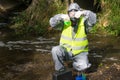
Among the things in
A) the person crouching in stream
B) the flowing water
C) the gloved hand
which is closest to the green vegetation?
the flowing water

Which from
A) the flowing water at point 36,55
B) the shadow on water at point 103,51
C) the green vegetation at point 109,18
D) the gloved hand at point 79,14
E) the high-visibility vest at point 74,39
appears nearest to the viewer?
the gloved hand at point 79,14

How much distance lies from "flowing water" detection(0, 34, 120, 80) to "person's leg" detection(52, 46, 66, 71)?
0.75 metres

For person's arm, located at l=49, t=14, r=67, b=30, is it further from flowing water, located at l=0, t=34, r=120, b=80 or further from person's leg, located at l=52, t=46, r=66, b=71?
flowing water, located at l=0, t=34, r=120, b=80

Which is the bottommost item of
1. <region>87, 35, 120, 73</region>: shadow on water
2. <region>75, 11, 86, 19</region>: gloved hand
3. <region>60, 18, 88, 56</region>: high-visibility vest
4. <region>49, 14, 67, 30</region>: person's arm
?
<region>87, 35, 120, 73</region>: shadow on water

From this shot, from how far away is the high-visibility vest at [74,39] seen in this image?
6.25 metres

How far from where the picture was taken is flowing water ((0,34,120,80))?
23.9ft

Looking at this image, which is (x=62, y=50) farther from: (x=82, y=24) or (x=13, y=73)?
(x=13, y=73)

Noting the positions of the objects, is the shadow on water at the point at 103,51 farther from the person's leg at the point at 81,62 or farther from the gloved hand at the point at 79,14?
the gloved hand at the point at 79,14

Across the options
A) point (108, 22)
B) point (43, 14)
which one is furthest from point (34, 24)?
point (108, 22)

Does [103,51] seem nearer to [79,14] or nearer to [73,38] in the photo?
[73,38]

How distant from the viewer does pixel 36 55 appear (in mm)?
8656

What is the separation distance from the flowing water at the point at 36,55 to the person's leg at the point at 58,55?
748 millimetres

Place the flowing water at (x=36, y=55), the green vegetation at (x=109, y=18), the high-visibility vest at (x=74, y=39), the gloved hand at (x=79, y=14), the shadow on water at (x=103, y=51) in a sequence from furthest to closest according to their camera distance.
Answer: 1. the green vegetation at (x=109, y=18)
2. the shadow on water at (x=103, y=51)
3. the flowing water at (x=36, y=55)
4. the high-visibility vest at (x=74, y=39)
5. the gloved hand at (x=79, y=14)

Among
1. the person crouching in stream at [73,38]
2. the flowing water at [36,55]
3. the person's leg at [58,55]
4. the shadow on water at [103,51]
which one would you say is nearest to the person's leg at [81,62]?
the person crouching in stream at [73,38]
